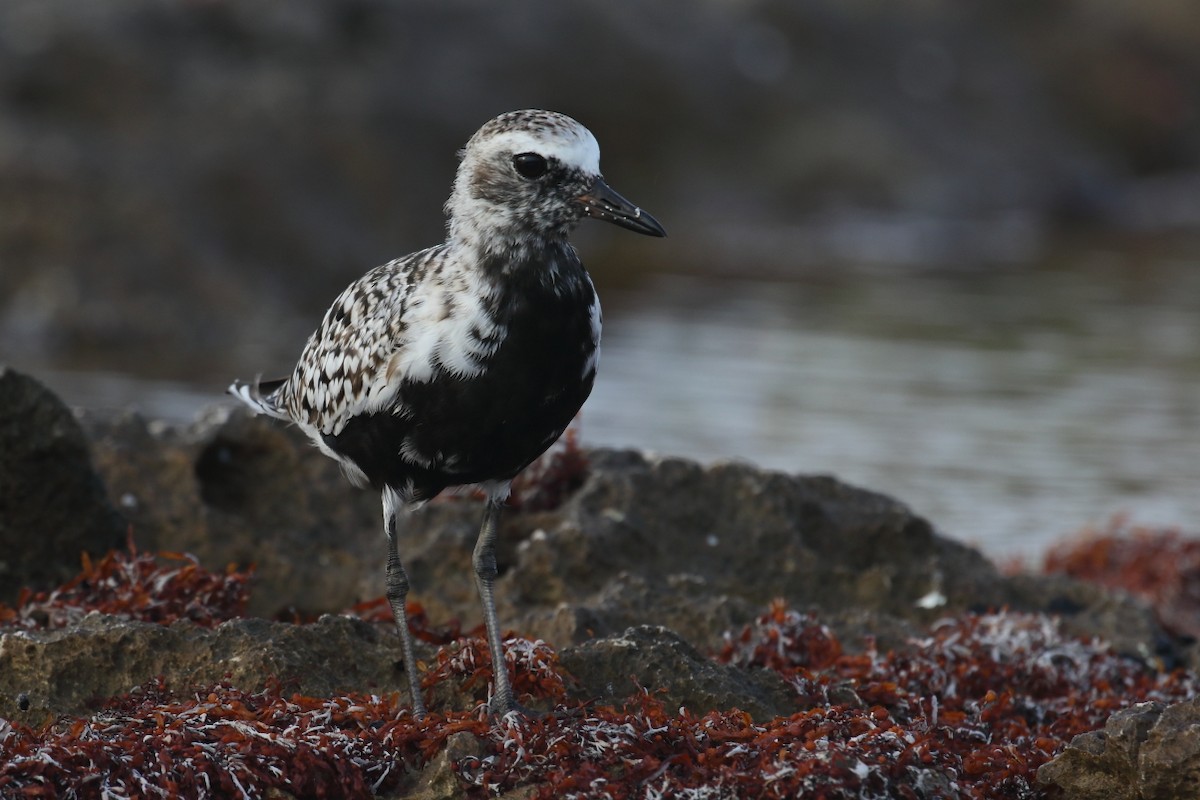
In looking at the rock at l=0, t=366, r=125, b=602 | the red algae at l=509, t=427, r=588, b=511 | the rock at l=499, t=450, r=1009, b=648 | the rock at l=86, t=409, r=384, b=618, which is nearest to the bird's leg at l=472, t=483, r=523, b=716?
the rock at l=499, t=450, r=1009, b=648

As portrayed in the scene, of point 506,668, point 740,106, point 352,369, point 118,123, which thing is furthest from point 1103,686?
point 740,106

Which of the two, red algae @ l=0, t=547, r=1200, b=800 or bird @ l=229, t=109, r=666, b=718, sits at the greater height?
bird @ l=229, t=109, r=666, b=718

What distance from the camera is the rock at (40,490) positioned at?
630 cm

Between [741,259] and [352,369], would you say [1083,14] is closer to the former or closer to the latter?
[741,259]

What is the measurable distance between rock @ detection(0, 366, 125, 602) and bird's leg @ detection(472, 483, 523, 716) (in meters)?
1.84

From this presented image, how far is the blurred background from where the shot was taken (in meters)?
13.6

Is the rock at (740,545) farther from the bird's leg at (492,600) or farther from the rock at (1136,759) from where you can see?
the rock at (1136,759)

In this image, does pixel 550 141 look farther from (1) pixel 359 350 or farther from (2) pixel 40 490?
(2) pixel 40 490

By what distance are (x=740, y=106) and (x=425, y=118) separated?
5.23m

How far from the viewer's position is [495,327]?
5.10m

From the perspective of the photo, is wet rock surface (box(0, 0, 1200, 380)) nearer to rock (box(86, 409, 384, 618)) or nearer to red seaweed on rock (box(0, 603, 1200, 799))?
rock (box(86, 409, 384, 618))

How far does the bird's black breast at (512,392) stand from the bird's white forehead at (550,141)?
32 centimetres

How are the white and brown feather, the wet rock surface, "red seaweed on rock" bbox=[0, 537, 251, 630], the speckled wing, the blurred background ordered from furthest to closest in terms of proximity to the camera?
1. the wet rock surface
2. the blurred background
3. "red seaweed on rock" bbox=[0, 537, 251, 630]
4. the speckled wing
5. the white and brown feather

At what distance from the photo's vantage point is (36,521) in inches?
253
